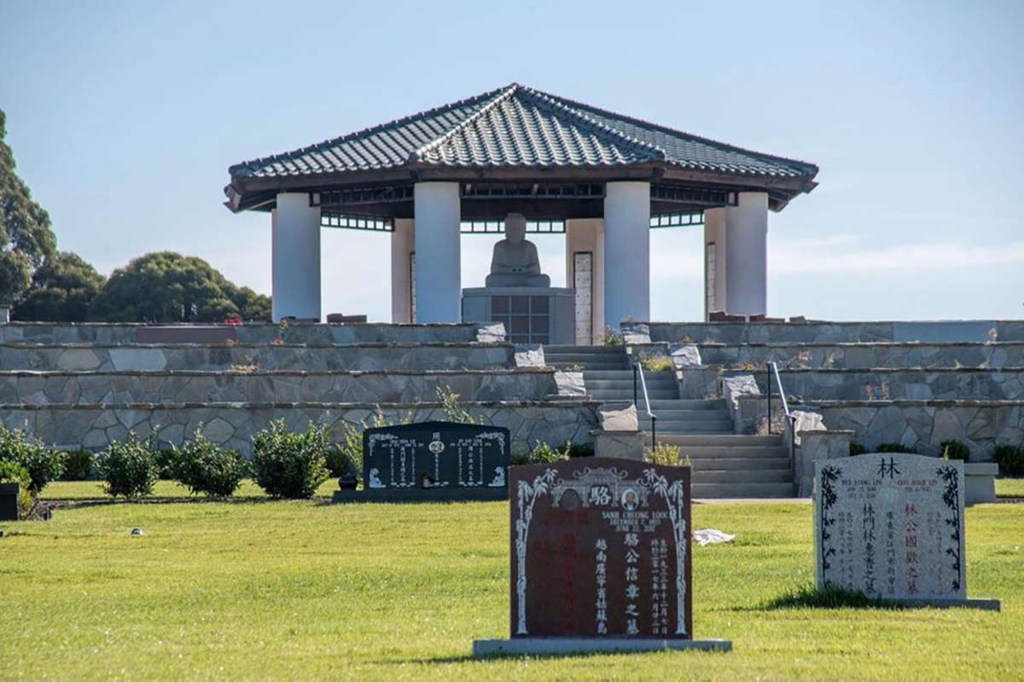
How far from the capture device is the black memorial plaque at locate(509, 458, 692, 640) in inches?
435

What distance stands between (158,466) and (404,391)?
5079mm

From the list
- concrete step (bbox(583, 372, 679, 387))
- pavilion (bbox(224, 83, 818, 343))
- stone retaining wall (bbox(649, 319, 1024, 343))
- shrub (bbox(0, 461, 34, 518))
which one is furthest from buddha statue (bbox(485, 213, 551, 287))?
shrub (bbox(0, 461, 34, 518))

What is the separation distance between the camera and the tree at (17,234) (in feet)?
209

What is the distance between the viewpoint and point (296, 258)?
39.1m

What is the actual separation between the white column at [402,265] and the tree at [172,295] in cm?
2114

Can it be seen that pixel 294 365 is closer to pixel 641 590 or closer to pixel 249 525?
pixel 249 525

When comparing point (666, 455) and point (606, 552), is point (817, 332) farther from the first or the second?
point (606, 552)

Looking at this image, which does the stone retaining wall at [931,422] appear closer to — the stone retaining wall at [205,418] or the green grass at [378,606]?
the stone retaining wall at [205,418]

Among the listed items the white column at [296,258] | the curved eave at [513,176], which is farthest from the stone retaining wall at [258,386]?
the white column at [296,258]

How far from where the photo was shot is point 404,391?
95.2 feet

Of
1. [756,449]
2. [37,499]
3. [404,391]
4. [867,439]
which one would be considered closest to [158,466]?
[37,499]

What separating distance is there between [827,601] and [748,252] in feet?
91.1

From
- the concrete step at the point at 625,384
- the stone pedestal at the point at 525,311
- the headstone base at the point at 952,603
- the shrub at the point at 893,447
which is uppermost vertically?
the stone pedestal at the point at 525,311

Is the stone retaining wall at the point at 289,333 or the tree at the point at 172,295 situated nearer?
the stone retaining wall at the point at 289,333
